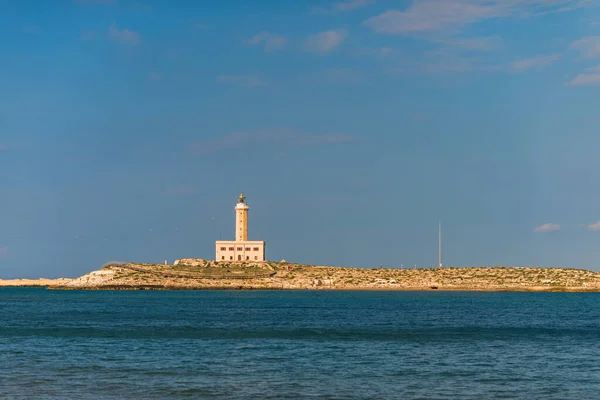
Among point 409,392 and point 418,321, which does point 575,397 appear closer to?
point 409,392

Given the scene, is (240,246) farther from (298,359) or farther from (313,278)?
(298,359)

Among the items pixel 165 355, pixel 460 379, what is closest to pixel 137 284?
pixel 165 355

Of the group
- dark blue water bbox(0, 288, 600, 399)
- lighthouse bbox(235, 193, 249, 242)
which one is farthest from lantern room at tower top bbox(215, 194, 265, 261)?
dark blue water bbox(0, 288, 600, 399)

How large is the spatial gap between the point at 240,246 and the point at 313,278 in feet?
71.3

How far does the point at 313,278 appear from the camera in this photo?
179 metres

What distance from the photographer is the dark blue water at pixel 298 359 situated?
113 feet

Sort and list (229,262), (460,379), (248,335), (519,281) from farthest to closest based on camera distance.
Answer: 1. (229,262)
2. (519,281)
3. (248,335)
4. (460,379)

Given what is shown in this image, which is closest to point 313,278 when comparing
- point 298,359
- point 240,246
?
point 240,246

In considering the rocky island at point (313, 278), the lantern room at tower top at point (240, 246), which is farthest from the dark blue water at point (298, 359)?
the lantern room at tower top at point (240, 246)

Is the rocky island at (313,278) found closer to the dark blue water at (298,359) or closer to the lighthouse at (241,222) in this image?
the lighthouse at (241,222)

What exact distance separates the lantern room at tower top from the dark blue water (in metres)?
112

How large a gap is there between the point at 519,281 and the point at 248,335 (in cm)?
12254

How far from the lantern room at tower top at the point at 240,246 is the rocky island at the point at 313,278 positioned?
382 cm

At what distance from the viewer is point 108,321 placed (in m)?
75.4
